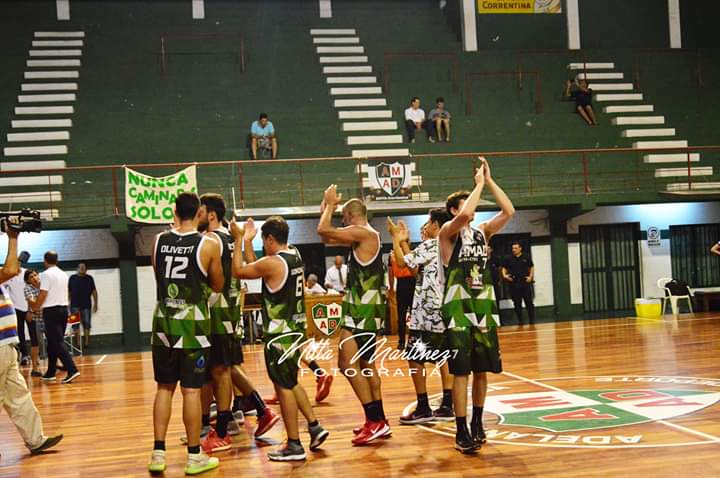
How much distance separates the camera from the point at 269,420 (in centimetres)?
653

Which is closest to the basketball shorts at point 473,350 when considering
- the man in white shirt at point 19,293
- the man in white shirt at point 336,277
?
the man in white shirt at point 19,293

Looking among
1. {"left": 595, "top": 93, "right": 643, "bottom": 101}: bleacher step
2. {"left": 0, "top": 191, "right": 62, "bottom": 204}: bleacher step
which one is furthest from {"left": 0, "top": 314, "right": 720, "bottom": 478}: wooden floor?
{"left": 595, "top": 93, "right": 643, "bottom": 101}: bleacher step

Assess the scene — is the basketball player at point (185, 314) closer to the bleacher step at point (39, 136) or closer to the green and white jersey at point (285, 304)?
the green and white jersey at point (285, 304)

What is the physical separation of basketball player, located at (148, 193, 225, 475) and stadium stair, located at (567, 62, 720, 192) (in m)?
14.5

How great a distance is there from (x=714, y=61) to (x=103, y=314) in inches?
716

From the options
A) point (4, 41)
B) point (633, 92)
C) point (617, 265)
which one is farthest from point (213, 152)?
point (633, 92)

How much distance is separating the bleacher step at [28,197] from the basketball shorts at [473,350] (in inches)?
495

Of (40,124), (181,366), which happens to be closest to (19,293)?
(181,366)

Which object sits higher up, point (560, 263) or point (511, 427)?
point (560, 263)

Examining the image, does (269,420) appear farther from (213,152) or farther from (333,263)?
(213,152)

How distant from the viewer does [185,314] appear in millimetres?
5477

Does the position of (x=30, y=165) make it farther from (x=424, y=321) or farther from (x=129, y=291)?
(x=424, y=321)

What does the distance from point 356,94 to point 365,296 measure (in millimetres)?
15521

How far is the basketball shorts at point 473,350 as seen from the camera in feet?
18.6
